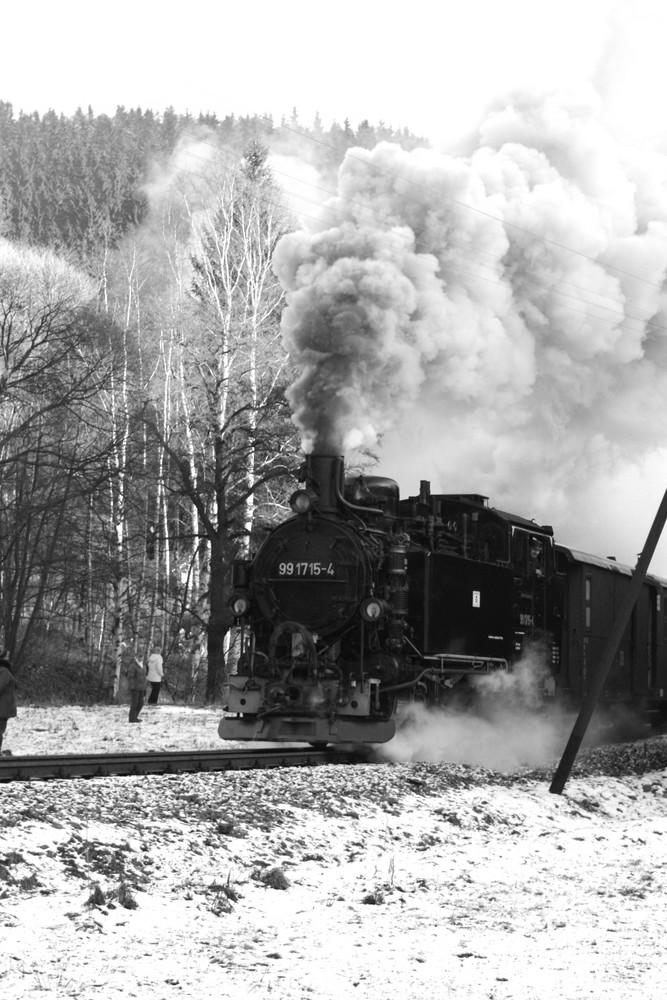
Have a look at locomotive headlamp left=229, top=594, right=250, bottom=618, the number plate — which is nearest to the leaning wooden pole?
the number plate

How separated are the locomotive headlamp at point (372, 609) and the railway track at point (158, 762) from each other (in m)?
1.73

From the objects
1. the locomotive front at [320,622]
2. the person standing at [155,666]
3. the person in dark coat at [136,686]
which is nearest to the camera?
the locomotive front at [320,622]

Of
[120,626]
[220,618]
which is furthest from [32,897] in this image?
[120,626]

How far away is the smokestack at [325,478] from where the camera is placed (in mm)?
14430

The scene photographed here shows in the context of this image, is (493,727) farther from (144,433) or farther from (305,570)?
(144,433)

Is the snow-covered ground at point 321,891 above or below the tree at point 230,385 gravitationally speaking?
below

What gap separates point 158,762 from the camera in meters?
12.1

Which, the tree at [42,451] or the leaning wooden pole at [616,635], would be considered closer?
the leaning wooden pole at [616,635]

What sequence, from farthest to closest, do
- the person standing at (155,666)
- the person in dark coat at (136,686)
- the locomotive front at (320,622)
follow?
the person standing at (155,666) → the person in dark coat at (136,686) → the locomotive front at (320,622)

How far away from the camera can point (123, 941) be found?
645 centimetres

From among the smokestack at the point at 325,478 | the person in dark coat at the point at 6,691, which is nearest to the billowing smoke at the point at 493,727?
the smokestack at the point at 325,478

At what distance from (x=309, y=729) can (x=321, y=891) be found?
18.4ft

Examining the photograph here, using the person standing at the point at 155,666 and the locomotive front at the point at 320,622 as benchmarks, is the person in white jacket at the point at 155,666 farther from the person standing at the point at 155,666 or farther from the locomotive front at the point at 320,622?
the locomotive front at the point at 320,622

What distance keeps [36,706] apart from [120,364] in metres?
7.50
